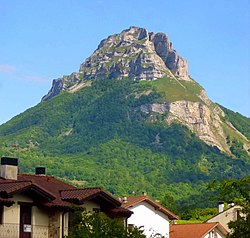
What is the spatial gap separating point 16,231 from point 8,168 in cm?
466

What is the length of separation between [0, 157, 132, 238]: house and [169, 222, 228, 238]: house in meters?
27.5

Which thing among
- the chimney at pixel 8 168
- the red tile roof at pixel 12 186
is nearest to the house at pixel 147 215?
the chimney at pixel 8 168

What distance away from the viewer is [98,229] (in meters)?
36.1

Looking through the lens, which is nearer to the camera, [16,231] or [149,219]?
[16,231]

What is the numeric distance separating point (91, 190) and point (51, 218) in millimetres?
2711

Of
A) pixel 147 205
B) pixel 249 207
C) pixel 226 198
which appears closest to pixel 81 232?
pixel 249 207

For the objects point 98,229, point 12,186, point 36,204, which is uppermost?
point 12,186

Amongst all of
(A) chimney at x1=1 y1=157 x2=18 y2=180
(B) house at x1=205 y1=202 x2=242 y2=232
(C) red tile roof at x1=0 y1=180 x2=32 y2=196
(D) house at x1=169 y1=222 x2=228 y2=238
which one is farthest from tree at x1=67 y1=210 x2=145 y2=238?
(B) house at x1=205 y1=202 x2=242 y2=232

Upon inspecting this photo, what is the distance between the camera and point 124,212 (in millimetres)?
44406

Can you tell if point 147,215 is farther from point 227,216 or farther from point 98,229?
point 98,229

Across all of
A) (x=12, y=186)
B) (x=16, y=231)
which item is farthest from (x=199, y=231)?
(x=12, y=186)

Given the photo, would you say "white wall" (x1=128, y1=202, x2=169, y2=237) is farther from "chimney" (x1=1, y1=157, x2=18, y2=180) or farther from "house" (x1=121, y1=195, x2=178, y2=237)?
"chimney" (x1=1, y1=157, x2=18, y2=180)

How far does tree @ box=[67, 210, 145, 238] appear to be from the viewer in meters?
36.1

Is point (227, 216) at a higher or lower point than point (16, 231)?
higher
